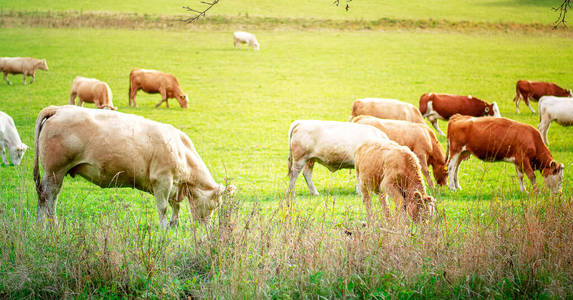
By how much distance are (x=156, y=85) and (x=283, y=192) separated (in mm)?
16873

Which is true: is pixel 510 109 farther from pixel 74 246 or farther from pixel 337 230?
pixel 74 246

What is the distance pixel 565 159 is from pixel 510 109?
845cm

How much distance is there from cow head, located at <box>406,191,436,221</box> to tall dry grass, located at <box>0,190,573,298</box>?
0.57 metres

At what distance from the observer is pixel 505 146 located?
34.1 ft

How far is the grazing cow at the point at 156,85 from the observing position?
2281 centimetres

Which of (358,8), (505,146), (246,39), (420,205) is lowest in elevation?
(505,146)

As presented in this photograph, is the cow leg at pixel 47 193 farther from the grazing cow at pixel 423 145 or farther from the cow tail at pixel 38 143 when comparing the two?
the grazing cow at pixel 423 145

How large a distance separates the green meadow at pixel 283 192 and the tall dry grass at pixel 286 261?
0.7 inches

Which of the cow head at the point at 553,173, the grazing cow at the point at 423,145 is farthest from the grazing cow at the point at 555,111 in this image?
the grazing cow at the point at 423,145

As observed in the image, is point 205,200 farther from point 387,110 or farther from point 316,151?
point 387,110

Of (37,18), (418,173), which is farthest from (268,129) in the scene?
(37,18)

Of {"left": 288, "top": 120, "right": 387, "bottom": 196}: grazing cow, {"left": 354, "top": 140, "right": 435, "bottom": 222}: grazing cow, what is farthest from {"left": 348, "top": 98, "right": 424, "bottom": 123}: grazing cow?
{"left": 354, "top": 140, "right": 435, "bottom": 222}: grazing cow

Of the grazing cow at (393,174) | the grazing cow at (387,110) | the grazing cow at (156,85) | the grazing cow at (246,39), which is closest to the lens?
the grazing cow at (393,174)

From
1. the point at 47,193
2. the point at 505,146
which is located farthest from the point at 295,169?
Answer: the point at 47,193
